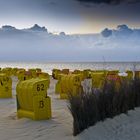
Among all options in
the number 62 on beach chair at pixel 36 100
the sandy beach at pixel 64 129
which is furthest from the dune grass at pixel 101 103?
Result: the number 62 on beach chair at pixel 36 100

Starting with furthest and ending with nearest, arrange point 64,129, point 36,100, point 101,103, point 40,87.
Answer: point 40,87
point 36,100
point 64,129
point 101,103

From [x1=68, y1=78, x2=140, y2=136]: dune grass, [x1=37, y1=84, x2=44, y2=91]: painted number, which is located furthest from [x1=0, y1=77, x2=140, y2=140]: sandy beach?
[x1=37, y1=84, x2=44, y2=91]: painted number

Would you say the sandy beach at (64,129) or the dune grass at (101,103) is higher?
the dune grass at (101,103)

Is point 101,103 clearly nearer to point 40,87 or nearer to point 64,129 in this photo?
point 64,129

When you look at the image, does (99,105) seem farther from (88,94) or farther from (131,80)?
(131,80)

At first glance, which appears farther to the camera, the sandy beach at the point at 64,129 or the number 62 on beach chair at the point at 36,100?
the number 62 on beach chair at the point at 36,100

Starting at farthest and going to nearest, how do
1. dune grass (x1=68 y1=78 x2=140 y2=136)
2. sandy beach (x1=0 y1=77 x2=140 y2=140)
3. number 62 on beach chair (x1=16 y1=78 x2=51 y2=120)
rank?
number 62 on beach chair (x1=16 y1=78 x2=51 y2=120) < dune grass (x1=68 y1=78 x2=140 y2=136) < sandy beach (x1=0 y1=77 x2=140 y2=140)

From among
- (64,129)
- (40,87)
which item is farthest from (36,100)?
(64,129)

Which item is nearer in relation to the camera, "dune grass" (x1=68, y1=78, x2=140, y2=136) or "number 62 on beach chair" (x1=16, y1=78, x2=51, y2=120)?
"dune grass" (x1=68, y1=78, x2=140, y2=136)

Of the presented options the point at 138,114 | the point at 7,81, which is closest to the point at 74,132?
the point at 138,114

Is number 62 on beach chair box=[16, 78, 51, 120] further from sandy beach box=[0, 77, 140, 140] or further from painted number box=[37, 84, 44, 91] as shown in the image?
sandy beach box=[0, 77, 140, 140]

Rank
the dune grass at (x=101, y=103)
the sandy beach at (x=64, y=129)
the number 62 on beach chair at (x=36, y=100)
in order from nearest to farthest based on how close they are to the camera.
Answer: the sandy beach at (x=64, y=129), the dune grass at (x=101, y=103), the number 62 on beach chair at (x=36, y=100)

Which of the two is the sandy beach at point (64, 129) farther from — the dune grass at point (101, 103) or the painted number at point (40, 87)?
the painted number at point (40, 87)

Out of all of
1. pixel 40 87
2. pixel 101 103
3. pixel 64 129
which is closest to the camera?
pixel 101 103
